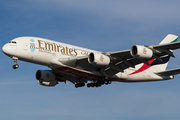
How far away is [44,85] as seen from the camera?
1524 inches

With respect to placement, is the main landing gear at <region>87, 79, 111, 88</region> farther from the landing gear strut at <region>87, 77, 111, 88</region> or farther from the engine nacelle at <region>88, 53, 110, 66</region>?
the engine nacelle at <region>88, 53, 110, 66</region>

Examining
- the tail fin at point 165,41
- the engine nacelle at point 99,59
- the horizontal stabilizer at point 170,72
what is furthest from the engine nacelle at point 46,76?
the tail fin at point 165,41

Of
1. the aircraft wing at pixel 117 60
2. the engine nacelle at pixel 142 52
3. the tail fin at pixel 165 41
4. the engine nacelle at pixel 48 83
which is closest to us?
the engine nacelle at pixel 142 52

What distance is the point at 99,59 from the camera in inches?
1211

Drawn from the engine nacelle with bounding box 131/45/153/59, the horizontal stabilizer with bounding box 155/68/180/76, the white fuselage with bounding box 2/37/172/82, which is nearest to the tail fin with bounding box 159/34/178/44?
the horizontal stabilizer with bounding box 155/68/180/76

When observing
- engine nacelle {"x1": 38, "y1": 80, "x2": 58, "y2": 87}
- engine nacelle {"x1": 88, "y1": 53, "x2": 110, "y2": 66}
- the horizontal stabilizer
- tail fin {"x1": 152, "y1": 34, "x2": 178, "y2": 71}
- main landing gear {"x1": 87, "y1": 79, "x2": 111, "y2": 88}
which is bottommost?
main landing gear {"x1": 87, "y1": 79, "x2": 111, "y2": 88}

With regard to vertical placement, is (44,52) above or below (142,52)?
above

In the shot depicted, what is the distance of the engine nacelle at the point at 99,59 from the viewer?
3067cm

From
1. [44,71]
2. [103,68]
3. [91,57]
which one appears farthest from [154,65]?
[44,71]

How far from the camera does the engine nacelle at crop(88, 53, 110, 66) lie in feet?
101

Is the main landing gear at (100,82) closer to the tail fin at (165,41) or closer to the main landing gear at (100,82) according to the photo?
the main landing gear at (100,82)

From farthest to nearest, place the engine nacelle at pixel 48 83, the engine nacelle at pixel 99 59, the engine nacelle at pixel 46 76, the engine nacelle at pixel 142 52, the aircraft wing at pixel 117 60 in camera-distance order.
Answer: the engine nacelle at pixel 48 83 → the engine nacelle at pixel 46 76 → the engine nacelle at pixel 99 59 → the aircraft wing at pixel 117 60 → the engine nacelle at pixel 142 52

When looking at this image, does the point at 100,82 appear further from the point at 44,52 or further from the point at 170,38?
the point at 170,38

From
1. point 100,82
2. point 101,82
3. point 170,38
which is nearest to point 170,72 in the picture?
point 170,38
